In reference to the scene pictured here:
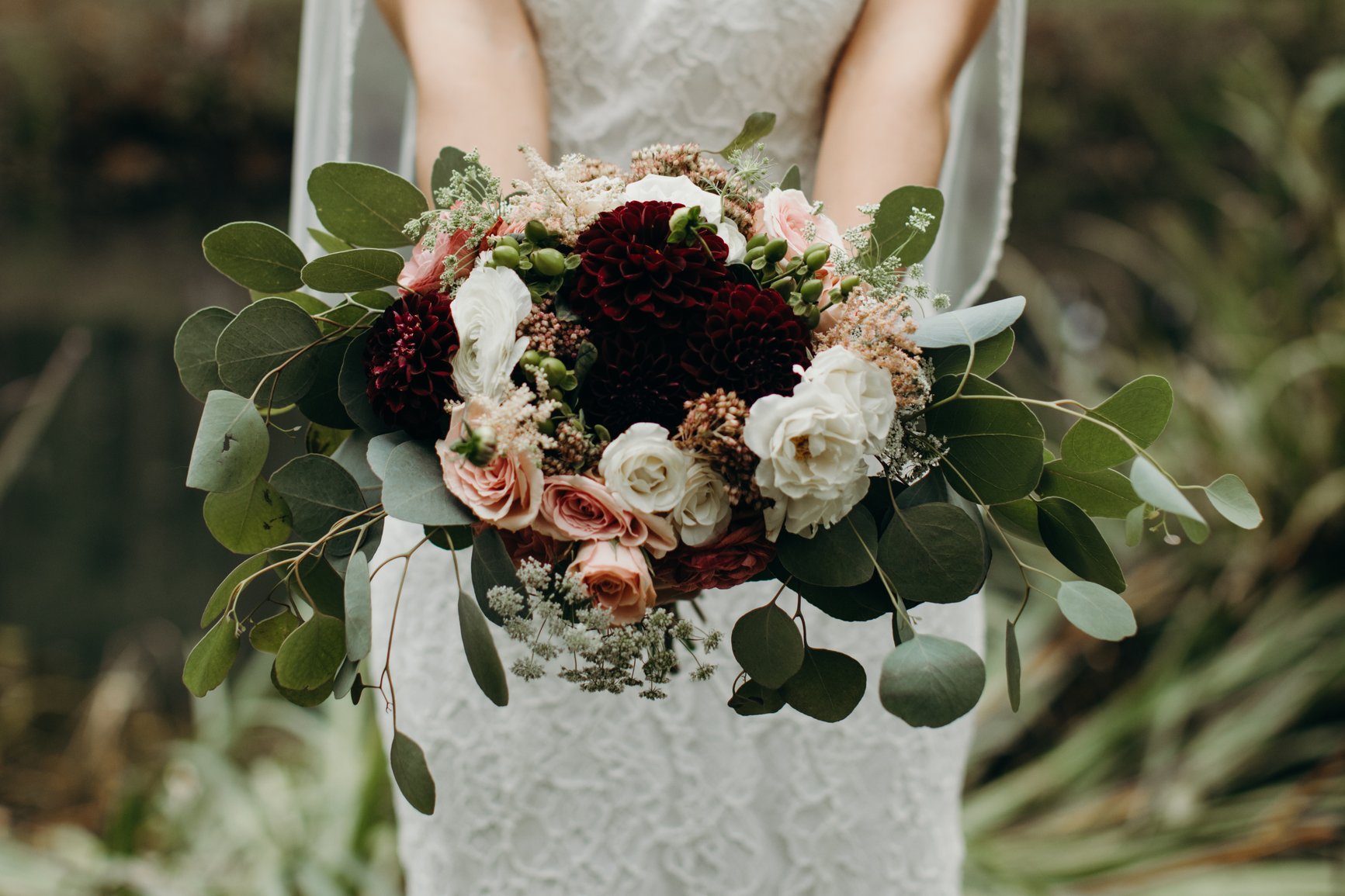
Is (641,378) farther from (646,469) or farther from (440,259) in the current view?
(440,259)

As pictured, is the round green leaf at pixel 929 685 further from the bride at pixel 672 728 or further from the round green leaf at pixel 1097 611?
the bride at pixel 672 728

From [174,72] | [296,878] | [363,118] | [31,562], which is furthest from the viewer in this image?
[174,72]

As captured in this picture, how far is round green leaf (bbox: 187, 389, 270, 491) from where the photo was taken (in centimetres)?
70

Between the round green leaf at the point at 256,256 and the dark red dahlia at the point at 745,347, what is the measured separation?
0.31 m

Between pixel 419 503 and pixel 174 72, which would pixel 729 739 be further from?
pixel 174 72

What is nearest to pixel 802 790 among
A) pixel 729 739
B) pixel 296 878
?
pixel 729 739

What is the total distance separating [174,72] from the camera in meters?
4.84

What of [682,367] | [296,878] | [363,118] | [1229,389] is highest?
[1229,389]

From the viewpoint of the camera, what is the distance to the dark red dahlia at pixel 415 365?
71 cm

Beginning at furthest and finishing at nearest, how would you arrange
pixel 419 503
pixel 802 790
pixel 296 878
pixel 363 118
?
pixel 296 878, pixel 363 118, pixel 802 790, pixel 419 503

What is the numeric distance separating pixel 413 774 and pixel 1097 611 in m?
0.47

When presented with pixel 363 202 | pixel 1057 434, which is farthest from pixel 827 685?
pixel 1057 434

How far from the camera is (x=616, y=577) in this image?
2.22 feet

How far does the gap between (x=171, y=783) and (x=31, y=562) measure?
7.26 feet
